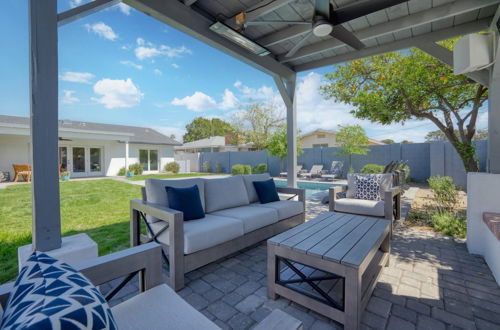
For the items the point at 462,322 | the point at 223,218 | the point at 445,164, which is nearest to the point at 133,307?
the point at 223,218

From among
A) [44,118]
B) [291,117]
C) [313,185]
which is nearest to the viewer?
[44,118]

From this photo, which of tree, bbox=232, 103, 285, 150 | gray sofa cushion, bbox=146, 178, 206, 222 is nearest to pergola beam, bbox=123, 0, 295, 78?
gray sofa cushion, bbox=146, 178, 206, 222

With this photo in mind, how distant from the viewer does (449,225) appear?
3.88m

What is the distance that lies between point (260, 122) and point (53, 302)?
18.8 meters

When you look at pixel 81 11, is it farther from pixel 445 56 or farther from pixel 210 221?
pixel 445 56

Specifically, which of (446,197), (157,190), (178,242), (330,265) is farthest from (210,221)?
(446,197)

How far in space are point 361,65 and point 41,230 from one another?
6.06 meters

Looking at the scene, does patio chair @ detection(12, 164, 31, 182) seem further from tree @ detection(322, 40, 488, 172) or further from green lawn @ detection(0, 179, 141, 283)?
tree @ detection(322, 40, 488, 172)

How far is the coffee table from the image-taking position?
1697 millimetres

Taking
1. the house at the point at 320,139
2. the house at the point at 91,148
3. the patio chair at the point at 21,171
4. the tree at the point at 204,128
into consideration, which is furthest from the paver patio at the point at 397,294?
the tree at the point at 204,128

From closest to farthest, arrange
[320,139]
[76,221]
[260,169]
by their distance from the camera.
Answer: [76,221], [260,169], [320,139]

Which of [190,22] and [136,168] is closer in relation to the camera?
[190,22]

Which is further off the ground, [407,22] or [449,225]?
[407,22]

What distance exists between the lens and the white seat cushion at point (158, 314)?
1121 mm
